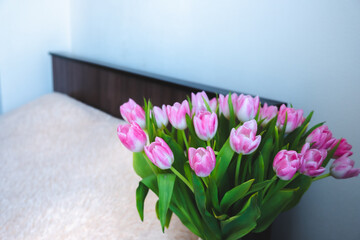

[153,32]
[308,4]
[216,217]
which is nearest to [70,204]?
[216,217]

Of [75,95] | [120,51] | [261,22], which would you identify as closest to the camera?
[261,22]

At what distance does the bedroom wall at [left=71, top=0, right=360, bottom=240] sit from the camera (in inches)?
32.3

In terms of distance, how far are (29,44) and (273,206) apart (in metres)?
1.66

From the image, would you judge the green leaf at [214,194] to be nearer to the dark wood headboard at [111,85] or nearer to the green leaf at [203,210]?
the green leaf at [203,210]

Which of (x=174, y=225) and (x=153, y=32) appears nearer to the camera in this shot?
(x=174, y=225)

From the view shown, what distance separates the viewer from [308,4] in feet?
2.82

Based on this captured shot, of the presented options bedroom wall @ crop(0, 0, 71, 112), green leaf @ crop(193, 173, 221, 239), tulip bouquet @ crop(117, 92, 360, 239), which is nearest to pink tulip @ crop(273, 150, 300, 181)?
tulip bouquet @ crop(117, 92, 360, 239)

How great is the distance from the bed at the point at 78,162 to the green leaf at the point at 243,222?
11.2 inches

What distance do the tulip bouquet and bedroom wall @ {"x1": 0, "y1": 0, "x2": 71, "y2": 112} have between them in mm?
1475

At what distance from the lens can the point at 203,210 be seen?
521 mm

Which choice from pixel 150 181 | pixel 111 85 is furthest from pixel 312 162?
pixel 111 85

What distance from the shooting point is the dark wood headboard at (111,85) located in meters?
1.14

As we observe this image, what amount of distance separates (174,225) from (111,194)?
25cm

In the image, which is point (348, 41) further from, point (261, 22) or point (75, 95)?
point (75, 95)
